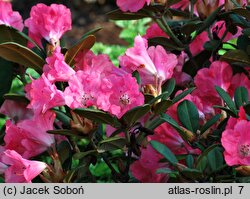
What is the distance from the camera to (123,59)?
1.54 metres

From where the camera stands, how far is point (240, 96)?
1.49 metres

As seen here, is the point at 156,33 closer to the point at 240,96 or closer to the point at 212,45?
the point at 212,45

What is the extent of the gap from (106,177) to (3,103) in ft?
3.45

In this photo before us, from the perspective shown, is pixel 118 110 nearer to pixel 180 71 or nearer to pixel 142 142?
pixel 142 142

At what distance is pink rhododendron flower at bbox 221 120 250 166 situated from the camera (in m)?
1.32

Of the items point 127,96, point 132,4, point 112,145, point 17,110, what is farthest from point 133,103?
point 17,110

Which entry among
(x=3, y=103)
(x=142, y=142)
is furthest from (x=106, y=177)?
(x=142, y=142)

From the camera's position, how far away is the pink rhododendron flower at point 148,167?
153 cm

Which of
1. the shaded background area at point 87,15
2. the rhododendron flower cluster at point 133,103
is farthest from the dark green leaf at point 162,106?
the shaded background area at point 87,15

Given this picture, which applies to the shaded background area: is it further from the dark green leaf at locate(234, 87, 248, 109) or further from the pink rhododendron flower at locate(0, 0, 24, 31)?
the dark green leaf at locate(234, 87, 248, 109)

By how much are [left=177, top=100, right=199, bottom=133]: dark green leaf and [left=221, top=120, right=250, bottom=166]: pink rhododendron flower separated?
0.13 meters

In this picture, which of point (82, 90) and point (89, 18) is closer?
point (82, 90)

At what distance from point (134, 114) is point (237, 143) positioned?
210mm

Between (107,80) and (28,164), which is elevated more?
(107,80)
